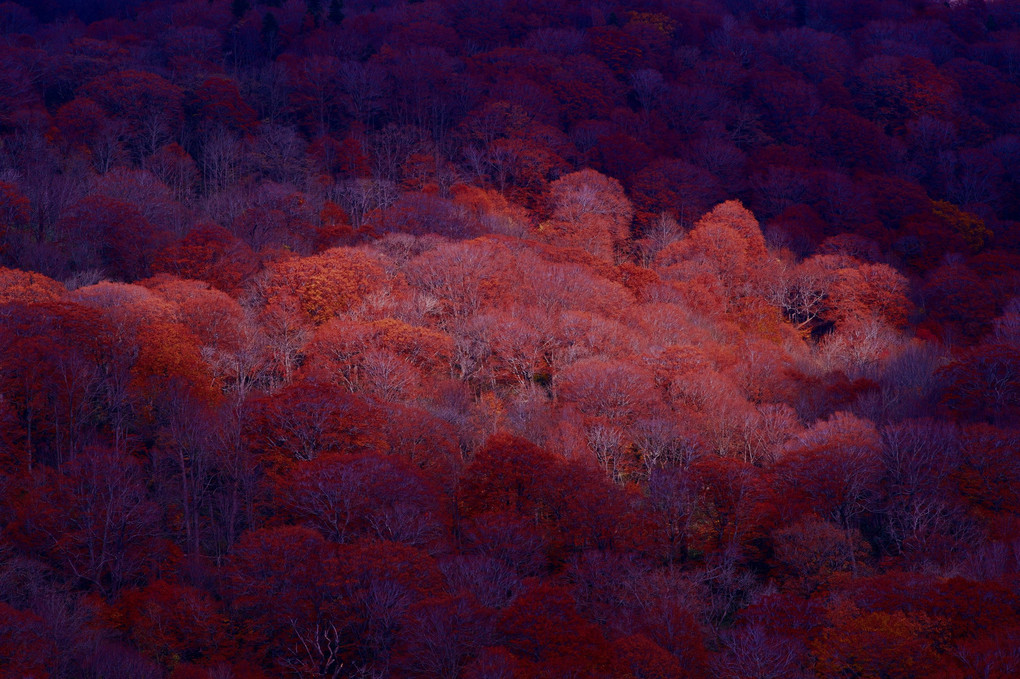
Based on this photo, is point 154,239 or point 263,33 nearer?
point 154,239

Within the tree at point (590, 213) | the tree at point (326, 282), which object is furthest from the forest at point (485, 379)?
the tree at point (590, 213)

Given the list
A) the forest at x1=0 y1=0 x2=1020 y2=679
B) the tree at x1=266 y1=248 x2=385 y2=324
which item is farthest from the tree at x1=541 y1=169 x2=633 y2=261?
the tree at x1=266 y1=248 x2=385 y2=324

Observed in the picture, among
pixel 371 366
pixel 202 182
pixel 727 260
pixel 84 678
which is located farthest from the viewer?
pixel 202 182

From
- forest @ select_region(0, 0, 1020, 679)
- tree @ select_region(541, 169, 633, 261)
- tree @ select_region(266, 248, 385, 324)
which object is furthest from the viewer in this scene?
tree @ select_region(541, 169, 633, 261)

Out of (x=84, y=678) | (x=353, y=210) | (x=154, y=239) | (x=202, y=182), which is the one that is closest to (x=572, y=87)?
(x=353, y=210)

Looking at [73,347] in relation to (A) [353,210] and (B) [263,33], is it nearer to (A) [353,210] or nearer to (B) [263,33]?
(A) [353,210]

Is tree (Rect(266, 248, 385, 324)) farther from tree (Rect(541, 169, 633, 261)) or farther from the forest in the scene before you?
tree (Rect(541, 169, 633, 261))

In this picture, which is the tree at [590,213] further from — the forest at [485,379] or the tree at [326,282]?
the tree at [326,282]

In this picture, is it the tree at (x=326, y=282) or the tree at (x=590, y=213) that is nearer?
the tree at (x=326, y=282)
